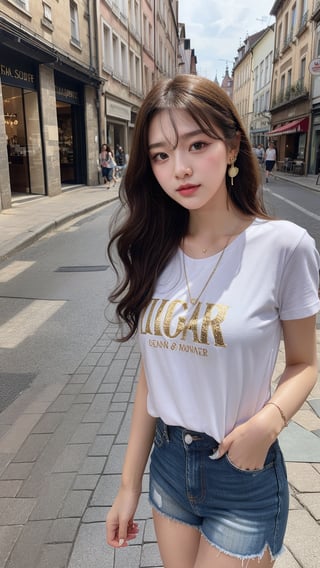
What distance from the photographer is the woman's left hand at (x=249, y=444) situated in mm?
1095

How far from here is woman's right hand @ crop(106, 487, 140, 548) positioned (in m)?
1.38

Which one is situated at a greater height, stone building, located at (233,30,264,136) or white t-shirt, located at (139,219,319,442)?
stone building, located at (233,30,264,136)

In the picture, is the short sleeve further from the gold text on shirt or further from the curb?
the curb

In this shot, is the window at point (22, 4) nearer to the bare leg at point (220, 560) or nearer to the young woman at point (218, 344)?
the young woman at point (218, 344)

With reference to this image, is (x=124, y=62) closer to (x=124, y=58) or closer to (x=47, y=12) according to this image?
(x=124, y=58)

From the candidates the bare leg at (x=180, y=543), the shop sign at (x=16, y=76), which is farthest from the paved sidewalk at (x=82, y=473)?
the shop sign at (x=16, y=76)

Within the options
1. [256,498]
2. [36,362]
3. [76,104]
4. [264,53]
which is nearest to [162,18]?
[264,53]

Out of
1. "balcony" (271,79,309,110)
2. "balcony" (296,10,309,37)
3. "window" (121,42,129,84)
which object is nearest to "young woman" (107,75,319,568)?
"window" (121,42,129,84)

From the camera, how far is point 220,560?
1117 millimetres

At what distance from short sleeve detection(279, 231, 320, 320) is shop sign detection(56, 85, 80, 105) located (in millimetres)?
16689

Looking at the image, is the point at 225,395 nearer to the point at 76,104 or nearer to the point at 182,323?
the point at 182,323

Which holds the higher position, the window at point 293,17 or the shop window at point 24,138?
the window at point 293,17

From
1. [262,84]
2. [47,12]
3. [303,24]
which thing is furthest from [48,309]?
[262,84]

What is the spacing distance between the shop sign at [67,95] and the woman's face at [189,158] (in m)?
16.4
